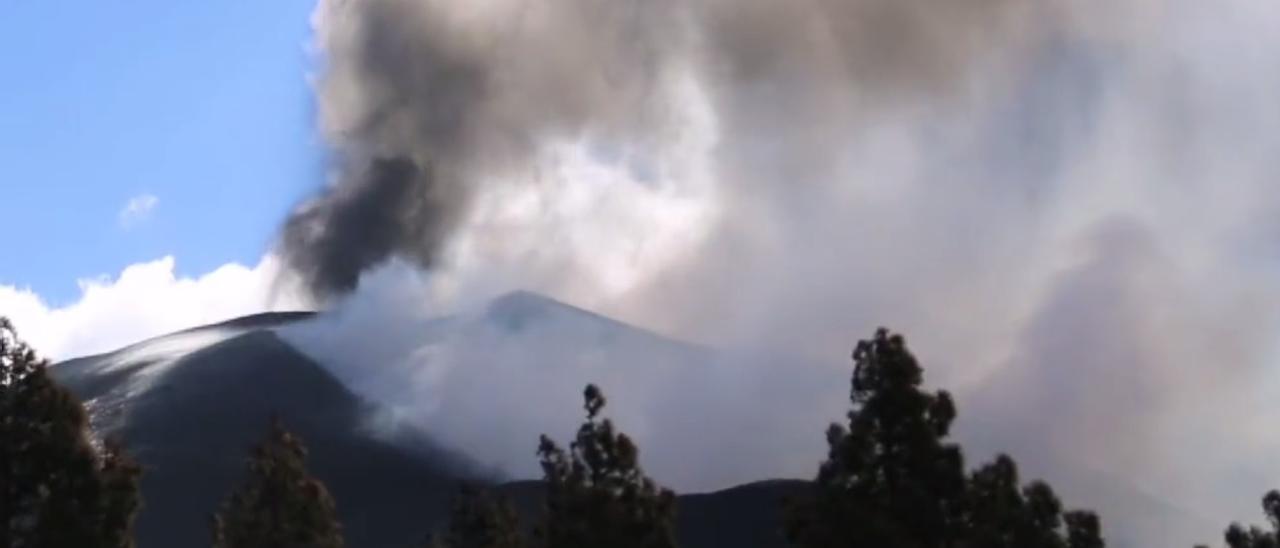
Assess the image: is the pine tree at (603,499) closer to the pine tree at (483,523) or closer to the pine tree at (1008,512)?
the pine tree at (1008,512)

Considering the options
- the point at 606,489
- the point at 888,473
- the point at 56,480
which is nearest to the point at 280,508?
the point at 56,480

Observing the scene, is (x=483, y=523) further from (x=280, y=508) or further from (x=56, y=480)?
(x=56, y=480)

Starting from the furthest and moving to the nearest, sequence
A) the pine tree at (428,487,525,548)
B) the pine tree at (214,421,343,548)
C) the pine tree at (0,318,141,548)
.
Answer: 1. the pine tree at (428,487,525,548)
2. the pine tree at (214,421,343,548)
3. the pine tree at (0,318,141,548)

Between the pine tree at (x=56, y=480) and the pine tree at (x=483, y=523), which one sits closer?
the pine tree at (x=56, y=480)

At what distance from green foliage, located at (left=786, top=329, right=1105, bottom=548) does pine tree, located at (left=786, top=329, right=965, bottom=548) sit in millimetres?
19

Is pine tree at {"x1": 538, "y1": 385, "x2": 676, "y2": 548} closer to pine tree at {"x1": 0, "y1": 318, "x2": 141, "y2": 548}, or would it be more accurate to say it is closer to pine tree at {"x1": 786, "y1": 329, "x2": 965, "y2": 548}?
pine tree at {"x1": 786, "y1": 329, "x2": 965, "y2": 548}

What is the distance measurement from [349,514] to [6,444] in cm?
14560

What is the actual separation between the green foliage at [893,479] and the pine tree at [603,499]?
157 inches

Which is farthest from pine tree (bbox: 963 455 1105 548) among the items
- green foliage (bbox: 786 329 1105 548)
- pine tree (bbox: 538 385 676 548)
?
pine tree (bbox: 538 385 676 548)

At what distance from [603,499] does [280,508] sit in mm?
8244

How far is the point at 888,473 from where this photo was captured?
35594mm

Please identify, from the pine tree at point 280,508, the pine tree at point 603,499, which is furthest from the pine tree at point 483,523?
the pine tree at point 603,499

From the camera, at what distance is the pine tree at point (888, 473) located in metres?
35.0

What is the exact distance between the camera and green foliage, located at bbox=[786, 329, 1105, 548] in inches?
1379
